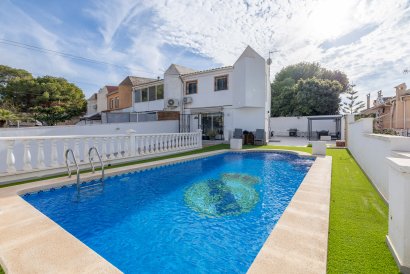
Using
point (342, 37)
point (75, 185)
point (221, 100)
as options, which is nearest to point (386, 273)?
point (75, 185)

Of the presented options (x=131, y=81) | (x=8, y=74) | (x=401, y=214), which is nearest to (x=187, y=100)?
(x=131, y=81)

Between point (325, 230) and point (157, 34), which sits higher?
point (157, 34)

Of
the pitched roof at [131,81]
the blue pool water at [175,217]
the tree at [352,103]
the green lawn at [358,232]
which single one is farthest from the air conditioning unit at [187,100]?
the tree at [352,103]

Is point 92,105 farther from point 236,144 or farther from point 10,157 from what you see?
point 10,157

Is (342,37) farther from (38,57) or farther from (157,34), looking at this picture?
(38,57)

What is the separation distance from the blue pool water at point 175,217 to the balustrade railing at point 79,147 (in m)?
1.93

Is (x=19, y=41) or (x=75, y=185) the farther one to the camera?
(x=19, y=41)

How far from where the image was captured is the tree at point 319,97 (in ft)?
110

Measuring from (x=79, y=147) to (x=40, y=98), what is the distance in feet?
115

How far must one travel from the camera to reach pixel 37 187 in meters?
6.70

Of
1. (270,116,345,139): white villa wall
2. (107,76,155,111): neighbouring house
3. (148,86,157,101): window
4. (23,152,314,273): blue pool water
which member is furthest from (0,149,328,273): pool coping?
(270,116,345,139): white villa wall

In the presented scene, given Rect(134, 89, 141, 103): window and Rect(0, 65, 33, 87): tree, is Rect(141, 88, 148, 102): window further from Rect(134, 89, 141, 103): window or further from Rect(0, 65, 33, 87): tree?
Rect(0, 65, 33, 87): tree

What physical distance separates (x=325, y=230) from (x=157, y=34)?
2031 cm

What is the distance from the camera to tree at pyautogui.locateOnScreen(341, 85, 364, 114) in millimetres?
44775
